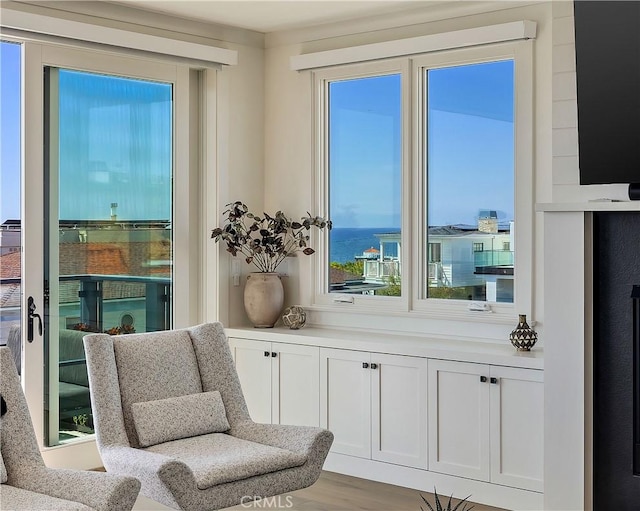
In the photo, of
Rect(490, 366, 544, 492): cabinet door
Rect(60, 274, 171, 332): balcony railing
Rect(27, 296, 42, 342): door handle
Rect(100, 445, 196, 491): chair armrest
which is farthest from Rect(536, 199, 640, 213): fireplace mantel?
Rect(27, 296, 42, 342): door handle

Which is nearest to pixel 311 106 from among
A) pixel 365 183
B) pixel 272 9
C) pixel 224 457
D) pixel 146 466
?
pixel 365 183

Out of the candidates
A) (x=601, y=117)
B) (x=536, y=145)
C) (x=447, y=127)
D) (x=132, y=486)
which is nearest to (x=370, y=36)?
(x=447, y=127)

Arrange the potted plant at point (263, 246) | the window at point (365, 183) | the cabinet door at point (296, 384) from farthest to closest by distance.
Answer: the potted plant at point (263, 246) → the window at point (365, 183) → the cabinet door at point (296, 384)

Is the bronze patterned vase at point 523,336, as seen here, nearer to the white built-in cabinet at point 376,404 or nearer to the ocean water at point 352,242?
the white built-in cabinet at point 376,404

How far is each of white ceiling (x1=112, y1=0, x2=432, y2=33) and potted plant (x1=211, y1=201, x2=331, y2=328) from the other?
42.6 inches

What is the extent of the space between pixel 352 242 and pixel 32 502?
9.20ft

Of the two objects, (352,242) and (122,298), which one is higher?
(352,242)

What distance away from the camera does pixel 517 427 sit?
430 centimetres

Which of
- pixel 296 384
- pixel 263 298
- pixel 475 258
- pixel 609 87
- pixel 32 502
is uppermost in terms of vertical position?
pixel 609 87

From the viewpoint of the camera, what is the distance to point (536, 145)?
4.61 metres

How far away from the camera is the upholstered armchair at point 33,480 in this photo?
304 cm

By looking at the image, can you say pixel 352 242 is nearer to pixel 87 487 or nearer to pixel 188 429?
→ pixel 188 429

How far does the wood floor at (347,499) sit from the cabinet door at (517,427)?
0.22 meters

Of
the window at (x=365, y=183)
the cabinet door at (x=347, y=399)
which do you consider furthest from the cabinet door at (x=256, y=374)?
the window at (x=365, y=183)
